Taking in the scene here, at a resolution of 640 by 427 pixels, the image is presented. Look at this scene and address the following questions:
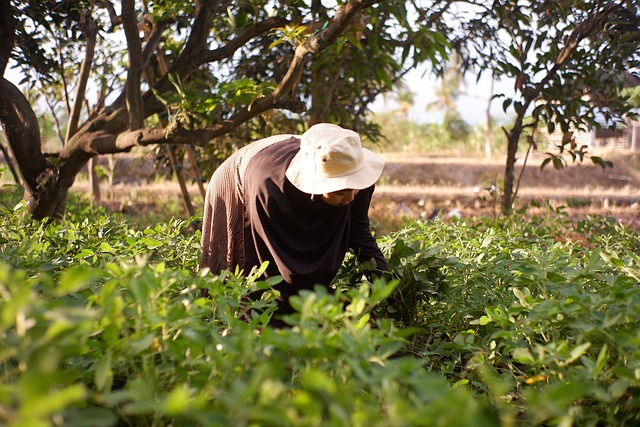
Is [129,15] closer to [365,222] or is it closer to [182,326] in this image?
[365,222]

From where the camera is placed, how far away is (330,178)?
2.09 metres

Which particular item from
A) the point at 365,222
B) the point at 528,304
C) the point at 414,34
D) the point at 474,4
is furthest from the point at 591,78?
the point at 528,304

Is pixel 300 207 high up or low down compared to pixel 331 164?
down

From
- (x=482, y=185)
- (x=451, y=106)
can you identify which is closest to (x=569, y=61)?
(x=482, y=185)

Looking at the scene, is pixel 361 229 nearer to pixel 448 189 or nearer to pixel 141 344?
pixel 141 344

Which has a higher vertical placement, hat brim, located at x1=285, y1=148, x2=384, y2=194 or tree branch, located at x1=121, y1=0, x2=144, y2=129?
tree branch, located at x1=121, y1=0, x2=144, y2=129

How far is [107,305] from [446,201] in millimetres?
8016

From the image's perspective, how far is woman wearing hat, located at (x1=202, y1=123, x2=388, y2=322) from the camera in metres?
2.10

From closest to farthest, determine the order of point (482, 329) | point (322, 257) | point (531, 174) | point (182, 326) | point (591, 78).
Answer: point (182, 326) → point (482, 329) → point (322, 257) → point (591, 78) → point (531, 174)

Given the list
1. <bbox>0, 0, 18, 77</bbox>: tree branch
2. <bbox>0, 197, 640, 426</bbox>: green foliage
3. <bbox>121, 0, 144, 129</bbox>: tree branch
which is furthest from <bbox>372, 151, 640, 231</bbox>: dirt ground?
<bbox>0, 197, 640, 426</bbox>: green foliage

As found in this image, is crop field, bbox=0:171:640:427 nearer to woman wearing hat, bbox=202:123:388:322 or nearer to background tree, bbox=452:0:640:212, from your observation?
woman wearing hat, bbox=202:123:388:322

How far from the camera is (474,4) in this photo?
4895 mm

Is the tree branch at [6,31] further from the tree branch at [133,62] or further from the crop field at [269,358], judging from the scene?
the crop field at [269,358]

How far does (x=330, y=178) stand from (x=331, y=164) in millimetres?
47
